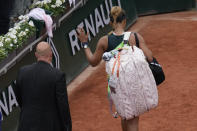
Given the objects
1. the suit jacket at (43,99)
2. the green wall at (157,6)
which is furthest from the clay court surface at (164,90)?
the suit jacket at (43,99)

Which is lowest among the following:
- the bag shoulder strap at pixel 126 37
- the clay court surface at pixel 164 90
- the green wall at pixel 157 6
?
the clay court surface at pixel 164 90

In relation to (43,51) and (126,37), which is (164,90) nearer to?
(126,37)

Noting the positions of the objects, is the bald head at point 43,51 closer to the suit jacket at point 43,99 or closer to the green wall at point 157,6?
the suit jacket at point 43,99

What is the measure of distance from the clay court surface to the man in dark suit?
270 cm

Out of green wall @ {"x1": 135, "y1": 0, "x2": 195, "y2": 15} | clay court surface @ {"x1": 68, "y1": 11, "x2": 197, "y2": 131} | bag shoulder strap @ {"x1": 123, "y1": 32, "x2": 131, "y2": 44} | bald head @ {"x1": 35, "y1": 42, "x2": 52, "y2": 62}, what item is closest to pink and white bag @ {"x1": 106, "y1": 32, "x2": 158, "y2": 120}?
bag shoulder strap @ {"x1": 123, "y1": 32, "x2": 131, "y2": 44}

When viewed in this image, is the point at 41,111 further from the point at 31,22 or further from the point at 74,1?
the point at 74,1

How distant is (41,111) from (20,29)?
3727 millimetres

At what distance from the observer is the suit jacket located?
5988 mm

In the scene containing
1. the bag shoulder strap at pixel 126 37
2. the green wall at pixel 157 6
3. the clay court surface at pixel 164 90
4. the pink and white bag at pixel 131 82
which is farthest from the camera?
the green wall at pixel 157 6

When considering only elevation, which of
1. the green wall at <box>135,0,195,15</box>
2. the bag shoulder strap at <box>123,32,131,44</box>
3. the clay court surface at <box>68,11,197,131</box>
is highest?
the green wall at <box>135,0,195,15</box>

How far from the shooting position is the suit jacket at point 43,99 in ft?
19.6

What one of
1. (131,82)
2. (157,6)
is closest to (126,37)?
(131,82)

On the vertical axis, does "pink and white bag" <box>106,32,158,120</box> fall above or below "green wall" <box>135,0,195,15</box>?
below

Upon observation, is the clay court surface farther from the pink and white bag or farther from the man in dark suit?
the man in dark suit
